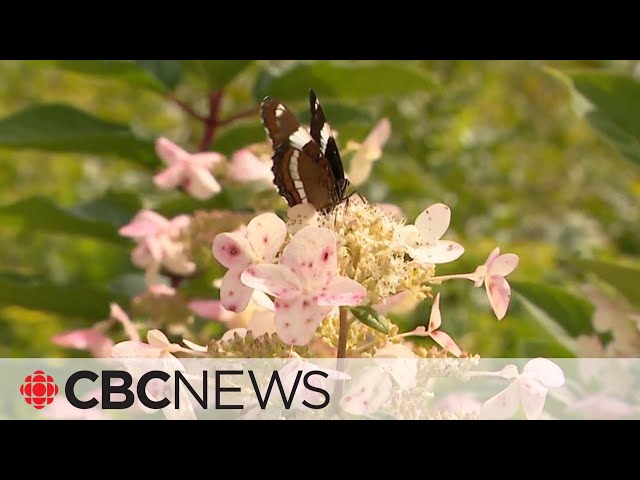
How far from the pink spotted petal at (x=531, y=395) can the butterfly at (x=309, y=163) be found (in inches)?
8.9

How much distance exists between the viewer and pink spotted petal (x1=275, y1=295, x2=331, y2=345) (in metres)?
0.60

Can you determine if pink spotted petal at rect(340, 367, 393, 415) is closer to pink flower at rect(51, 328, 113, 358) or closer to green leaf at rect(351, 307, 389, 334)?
green leaf at rect(351, 307, 389, 334)

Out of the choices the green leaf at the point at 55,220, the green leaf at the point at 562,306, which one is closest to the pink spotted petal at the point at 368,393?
the green leaf at the point at 562,306

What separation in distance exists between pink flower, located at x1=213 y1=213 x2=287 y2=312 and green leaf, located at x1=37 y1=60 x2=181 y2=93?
2.37 ft

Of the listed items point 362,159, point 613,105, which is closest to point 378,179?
point 613,105

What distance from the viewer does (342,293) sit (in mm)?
603

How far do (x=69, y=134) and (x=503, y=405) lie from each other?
86 cm

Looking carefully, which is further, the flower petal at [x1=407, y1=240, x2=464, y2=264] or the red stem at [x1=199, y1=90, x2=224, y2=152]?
the red stem at [x1=199, y1=90, x2=224, y2=152]

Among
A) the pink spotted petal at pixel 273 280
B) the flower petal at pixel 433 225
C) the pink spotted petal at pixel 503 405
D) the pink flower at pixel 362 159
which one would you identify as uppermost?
the pink flower at pixel 362 159

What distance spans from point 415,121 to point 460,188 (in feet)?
0.66

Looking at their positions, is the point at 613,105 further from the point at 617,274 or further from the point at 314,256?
the point at 314,256

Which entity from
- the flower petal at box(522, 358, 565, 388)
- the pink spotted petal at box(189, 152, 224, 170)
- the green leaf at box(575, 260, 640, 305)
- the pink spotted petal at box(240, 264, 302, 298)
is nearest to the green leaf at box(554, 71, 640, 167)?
the green leaf at box(575, 260, 640, 305)

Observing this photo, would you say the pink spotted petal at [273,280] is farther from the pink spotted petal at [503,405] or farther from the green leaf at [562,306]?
the green leaf at [562,306]

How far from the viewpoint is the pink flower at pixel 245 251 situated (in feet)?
2.07
